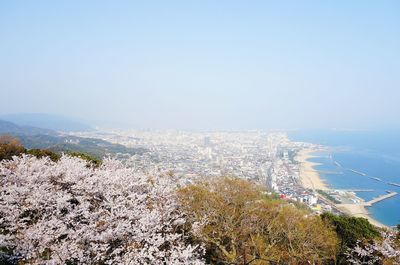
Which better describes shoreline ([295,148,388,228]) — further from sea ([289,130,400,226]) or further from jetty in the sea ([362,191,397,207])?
jetty in the sea ([362,191,397,207])

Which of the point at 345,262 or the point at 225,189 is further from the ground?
the point at 225,189

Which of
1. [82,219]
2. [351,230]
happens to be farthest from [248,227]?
[351,230]

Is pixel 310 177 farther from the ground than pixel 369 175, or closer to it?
closer to it

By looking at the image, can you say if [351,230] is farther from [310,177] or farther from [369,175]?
[369,175]

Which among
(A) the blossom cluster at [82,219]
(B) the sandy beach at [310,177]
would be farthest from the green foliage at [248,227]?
(B) the sandy beach at [310,177]

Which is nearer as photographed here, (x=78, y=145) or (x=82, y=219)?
(x=82, y=219)

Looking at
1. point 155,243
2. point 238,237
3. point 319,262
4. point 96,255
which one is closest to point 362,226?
point 319,262

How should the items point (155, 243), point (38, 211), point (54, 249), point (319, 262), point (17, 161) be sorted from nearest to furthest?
point (54, 249)
point (155, 243)
point (38, 211)
point (17, 161)
point (319, 262)

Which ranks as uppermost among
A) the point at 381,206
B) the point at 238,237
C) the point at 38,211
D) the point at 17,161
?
the point at 17,161

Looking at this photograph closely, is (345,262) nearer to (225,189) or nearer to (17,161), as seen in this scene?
(225,189)
